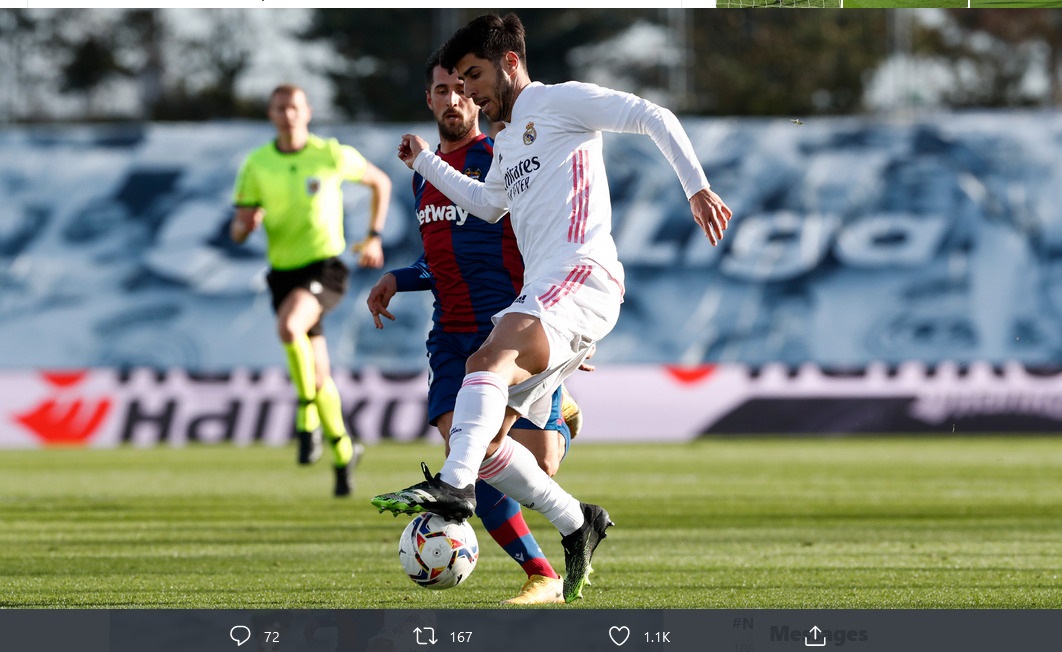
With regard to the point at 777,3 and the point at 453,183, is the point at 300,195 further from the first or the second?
the point at 453,183

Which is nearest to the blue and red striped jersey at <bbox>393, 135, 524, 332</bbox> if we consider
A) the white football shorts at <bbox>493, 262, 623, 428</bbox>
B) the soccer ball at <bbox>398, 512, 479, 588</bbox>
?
the white football shorts at <bbox>493, 262, 623, 428</bbox>

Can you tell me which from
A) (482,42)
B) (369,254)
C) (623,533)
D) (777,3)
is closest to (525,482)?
(482,42)

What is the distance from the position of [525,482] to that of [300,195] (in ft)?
18.2

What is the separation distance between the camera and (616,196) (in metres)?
23.3

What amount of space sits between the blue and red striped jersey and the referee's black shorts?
411cm

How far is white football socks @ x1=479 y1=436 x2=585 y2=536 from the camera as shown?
5.26 meters

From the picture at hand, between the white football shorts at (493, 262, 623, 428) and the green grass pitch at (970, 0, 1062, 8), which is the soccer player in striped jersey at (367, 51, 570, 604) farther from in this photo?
the green grass pitch at (970, 0, 1062, 8)

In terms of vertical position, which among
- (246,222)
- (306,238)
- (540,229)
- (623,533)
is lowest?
(623,533)

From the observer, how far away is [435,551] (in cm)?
480

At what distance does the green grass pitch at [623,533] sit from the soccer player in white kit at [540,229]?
69 cm

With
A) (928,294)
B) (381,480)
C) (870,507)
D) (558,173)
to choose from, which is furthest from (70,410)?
(558,173)

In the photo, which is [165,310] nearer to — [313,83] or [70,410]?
[70,410]

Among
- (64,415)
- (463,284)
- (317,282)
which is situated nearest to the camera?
(463,284)
